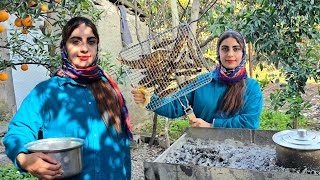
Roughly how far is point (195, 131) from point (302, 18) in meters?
1.78

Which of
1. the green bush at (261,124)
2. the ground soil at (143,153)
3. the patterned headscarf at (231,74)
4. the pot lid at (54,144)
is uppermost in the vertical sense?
the patterned headscarf at (231,74)

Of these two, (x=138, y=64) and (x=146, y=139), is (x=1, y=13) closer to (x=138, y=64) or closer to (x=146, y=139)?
(x=138, y=64)

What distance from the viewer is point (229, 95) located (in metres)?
2.41

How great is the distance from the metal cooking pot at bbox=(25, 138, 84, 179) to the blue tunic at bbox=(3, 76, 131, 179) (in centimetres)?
12

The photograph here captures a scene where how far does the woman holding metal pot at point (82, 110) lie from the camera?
1.76 m

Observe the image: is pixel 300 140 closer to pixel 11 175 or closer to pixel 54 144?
pixel 54 144

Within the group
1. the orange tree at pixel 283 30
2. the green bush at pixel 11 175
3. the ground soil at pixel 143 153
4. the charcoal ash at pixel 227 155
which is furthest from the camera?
the ground soil at pixel 143 153

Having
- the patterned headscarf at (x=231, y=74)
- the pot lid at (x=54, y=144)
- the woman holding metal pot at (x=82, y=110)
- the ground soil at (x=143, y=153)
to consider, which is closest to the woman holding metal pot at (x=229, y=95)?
the patterned headscarf at (x=231, y=74)

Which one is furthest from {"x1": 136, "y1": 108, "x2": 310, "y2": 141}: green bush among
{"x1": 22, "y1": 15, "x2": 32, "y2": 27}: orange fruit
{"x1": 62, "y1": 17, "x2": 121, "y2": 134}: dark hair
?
{"x1": 62, "y1": 17, "x2": 121, "y2": 134}: dark hair

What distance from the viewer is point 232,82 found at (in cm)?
243

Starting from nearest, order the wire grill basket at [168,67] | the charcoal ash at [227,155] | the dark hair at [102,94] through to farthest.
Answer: the dark hair at [102,94]
the charcoal ash at [227,155]
the wire grill basket at [168,67]

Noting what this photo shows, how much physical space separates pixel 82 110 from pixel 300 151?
1089mm

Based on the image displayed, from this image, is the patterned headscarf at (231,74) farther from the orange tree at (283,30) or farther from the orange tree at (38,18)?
the orange tree at (38,18)

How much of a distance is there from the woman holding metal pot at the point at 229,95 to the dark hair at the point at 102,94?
616 mm
